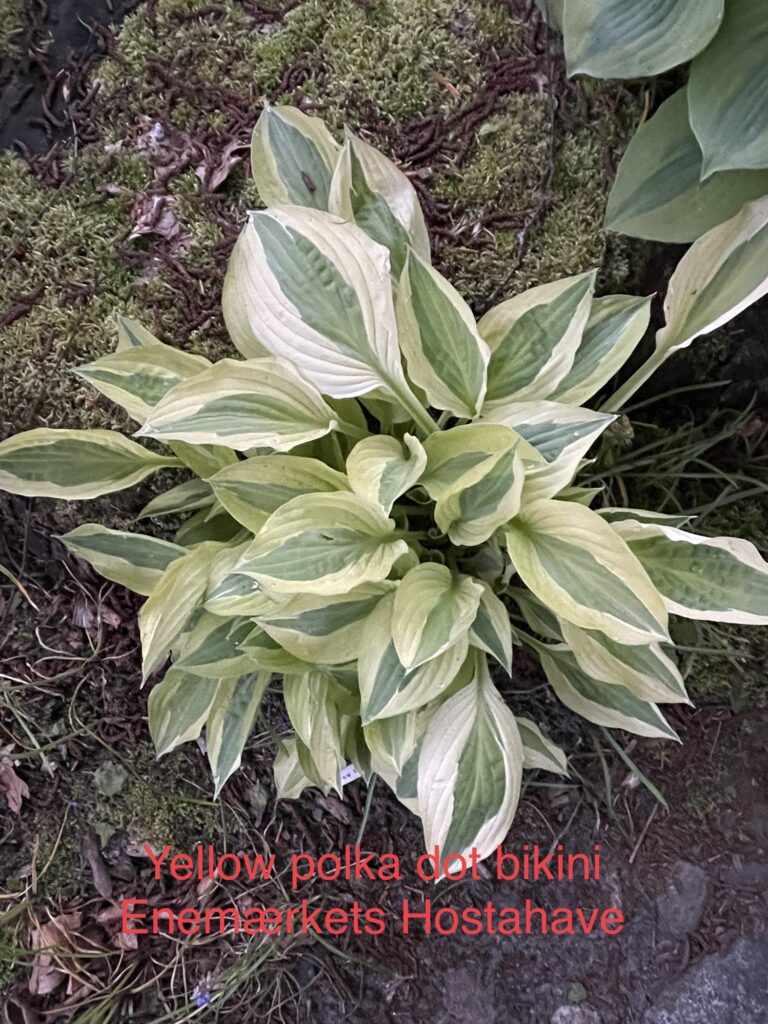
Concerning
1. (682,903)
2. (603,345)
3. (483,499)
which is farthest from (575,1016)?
(603,345)

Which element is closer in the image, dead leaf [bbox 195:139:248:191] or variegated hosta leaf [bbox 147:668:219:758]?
variegated hosta leaf [bbox 147:668:219:758]

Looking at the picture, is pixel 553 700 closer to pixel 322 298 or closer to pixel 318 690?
pixel 318 690

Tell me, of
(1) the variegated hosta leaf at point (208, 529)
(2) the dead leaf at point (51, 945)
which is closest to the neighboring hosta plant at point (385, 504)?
(1) the variegated hosta leaf at point (208, 529)

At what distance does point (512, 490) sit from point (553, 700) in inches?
30.3

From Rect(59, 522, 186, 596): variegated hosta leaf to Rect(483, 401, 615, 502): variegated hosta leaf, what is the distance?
1.76 ft

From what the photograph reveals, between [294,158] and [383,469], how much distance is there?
48 cm

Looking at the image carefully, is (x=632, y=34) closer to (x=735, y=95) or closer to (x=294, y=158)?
(x=735, y=95)

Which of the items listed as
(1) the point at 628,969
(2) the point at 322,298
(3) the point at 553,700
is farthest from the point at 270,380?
(1) the point at 628,969

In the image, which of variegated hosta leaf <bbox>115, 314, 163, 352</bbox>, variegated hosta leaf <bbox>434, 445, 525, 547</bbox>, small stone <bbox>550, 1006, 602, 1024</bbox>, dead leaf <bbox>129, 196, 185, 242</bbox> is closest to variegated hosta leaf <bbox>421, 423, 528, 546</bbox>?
variegated hosta leaf <bbox>434, 445, 525, 547</bbox>

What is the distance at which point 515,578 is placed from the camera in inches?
50.6

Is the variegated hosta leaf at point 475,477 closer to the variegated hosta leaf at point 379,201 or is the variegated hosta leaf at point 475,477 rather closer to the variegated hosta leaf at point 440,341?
the variegated hosta leaf at point 440,341

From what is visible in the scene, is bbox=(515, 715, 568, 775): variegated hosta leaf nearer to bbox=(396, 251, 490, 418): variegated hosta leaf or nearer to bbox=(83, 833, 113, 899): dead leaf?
bbox=(396, 251, 490, 418): variegated hosta leaf

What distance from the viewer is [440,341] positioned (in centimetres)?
97

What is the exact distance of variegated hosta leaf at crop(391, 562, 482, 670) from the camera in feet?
2.83
